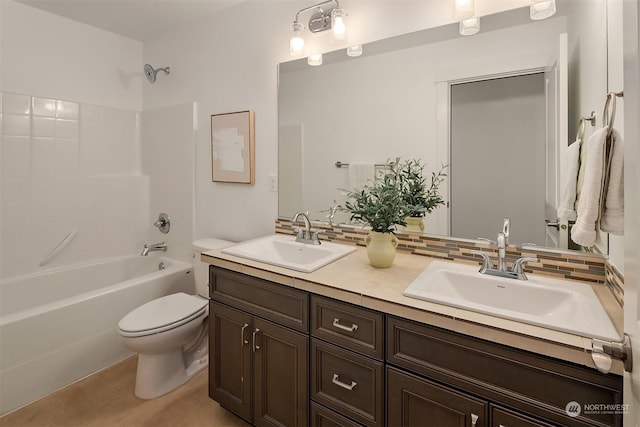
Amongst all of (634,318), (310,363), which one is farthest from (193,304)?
(634,318)

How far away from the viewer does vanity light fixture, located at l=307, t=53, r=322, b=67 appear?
1.90 metres

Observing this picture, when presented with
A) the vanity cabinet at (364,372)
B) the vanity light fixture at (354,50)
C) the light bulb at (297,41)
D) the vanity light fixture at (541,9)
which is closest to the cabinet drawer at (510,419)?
the vanity cabinet at (364,372)

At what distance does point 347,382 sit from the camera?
116cm

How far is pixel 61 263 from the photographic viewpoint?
248 centimetres

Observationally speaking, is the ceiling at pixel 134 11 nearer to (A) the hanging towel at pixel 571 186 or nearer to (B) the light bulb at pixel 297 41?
(B) the light bulb at pixel 297 41

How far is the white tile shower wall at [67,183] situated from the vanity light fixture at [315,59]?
1.89m

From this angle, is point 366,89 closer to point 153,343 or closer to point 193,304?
point 193,304

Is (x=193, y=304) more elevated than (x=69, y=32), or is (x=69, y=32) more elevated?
(x=69, y=32)

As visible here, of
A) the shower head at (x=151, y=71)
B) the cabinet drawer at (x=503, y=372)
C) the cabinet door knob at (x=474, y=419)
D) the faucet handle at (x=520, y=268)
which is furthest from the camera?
the shower head at (x=151, y=71)

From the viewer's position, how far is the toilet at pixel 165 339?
1731 mm

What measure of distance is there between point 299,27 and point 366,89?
576mm

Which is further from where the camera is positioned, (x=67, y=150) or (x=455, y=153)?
(x=67, y=150)

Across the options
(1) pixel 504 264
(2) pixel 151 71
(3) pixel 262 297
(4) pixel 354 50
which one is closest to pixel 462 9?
(4) pixel 354 50

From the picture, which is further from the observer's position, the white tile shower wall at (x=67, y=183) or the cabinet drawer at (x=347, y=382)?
the white tile shower wall at (x=67, y=183)
